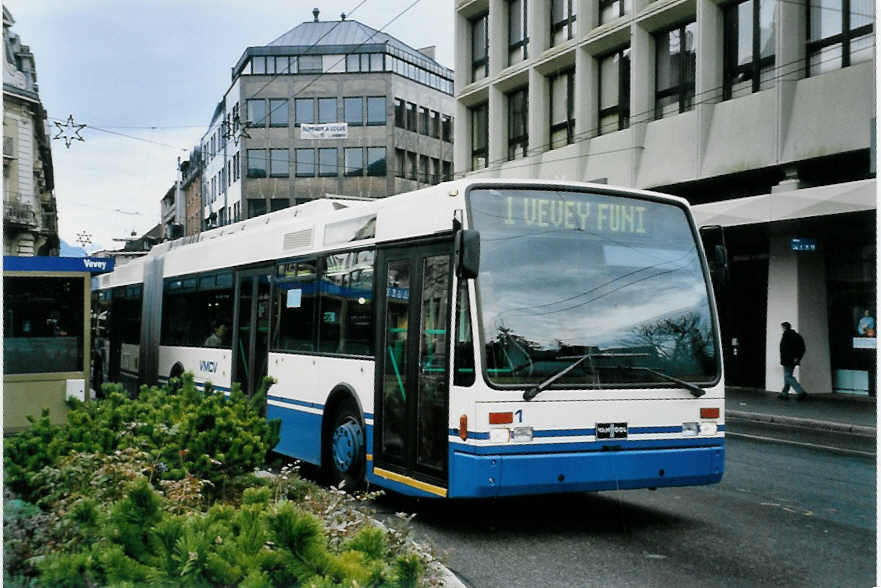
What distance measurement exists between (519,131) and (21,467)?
27277mm

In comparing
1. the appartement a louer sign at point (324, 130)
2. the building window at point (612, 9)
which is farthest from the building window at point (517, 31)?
the appartement a louer sign at point (324, 130)

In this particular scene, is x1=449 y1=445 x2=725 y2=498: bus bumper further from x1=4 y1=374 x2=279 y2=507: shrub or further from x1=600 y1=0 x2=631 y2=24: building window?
x1=600 y1=0 x2=631 y2=24: building window

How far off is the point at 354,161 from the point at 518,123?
3244 centimetres

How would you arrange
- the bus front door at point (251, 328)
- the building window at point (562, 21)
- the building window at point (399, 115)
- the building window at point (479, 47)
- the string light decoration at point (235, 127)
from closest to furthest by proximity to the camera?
the bus front door at point (251, 328) → the building window at point (562, 21) → the building window at point (479, 47) → the string light decoration at point (235, 127) → the building window at point (399, 115)

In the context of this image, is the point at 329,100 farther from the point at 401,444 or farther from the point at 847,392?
the point at 401,444

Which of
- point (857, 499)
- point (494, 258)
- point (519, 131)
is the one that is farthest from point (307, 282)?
point (519, 131)

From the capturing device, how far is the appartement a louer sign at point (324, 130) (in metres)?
59.4

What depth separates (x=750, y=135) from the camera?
22.3 m

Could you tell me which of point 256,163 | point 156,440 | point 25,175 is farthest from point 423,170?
point 156,440

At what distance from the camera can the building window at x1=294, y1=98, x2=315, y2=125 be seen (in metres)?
57.9

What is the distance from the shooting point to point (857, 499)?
30.2ft

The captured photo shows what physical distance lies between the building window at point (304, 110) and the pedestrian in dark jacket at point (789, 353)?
136 ft

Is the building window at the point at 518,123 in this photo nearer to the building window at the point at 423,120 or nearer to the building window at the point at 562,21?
the building window at the point at 562,21

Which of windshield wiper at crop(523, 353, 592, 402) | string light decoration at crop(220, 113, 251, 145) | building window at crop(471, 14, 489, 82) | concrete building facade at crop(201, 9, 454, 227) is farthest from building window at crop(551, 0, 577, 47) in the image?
concrete building facade at crop(201, 9, 454, 227)
